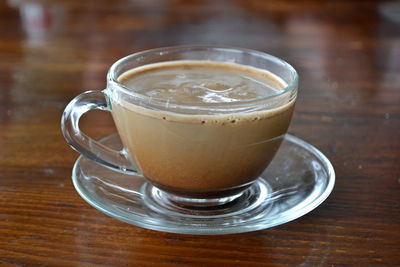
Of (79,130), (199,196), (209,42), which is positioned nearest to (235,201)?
(199,196)

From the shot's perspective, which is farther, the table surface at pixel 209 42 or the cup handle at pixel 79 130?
the cup handle at pixel 79 130

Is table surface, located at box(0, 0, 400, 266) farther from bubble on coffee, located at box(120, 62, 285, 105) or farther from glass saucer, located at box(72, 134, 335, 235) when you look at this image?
bubble on coffee, located at box(120, 62, 285, 105)

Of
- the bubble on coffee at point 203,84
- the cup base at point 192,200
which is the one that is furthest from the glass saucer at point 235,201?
the bubble on coffee at point 203,84

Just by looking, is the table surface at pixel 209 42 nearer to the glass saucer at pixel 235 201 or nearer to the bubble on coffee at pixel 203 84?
the glass saucer at pixel 235 201

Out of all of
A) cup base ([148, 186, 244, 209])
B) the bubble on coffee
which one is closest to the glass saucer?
cup base ([148, 186, 244, 209])

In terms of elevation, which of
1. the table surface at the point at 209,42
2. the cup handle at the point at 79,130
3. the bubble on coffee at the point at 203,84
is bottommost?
the table surface at the point at 209,42

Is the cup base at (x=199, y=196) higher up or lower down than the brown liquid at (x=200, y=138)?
lower down

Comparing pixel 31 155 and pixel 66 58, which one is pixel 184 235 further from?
pixel 66 58

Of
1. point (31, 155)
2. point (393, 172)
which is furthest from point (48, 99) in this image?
point (393, 172)
